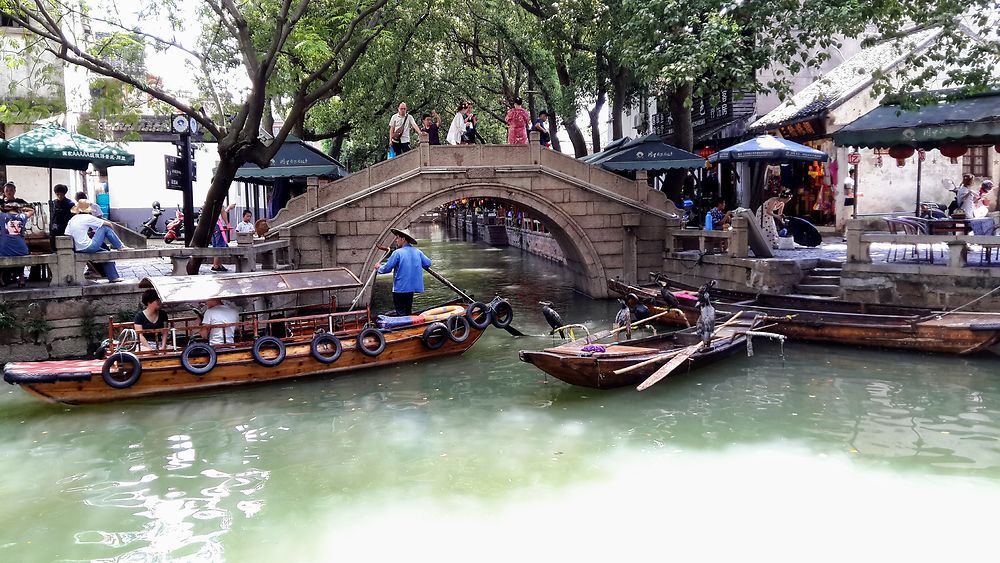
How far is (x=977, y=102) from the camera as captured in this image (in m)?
11.4

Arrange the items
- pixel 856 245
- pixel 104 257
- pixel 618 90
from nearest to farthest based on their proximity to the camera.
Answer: pixel 104 257 < pixel 856 245 < pixel 618 90

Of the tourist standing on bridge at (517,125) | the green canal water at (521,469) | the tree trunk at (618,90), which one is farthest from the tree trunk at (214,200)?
the tree trunk at (618,90)

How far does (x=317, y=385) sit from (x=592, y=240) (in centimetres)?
737

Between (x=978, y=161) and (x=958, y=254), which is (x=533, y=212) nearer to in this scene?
(x=958, y=254)

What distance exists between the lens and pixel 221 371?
8.95m

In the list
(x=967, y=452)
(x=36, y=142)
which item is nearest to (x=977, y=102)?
(x=967, y=452)

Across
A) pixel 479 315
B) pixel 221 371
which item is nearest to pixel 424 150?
pixel 479 315

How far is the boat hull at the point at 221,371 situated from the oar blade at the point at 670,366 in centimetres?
344

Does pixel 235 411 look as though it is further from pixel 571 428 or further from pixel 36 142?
pixel 36 142

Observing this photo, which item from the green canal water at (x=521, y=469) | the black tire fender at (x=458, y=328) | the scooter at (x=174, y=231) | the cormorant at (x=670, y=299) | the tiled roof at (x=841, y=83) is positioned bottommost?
the green canal water at (x=521, y=469)

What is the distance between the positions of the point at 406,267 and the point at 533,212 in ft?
19.2

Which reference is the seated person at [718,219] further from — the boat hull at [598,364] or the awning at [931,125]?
the boat hull at [598,364]

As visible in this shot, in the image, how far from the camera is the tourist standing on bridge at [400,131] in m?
15.2

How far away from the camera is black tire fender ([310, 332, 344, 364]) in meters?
9.46
